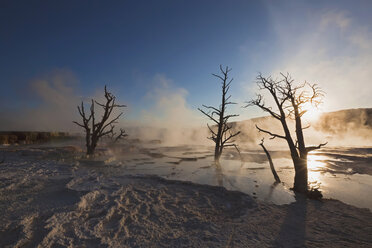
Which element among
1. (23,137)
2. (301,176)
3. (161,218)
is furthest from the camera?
(23,137)

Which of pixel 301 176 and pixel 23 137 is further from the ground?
pixel 23 137

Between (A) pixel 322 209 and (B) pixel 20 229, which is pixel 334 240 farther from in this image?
(B) pixel 20 229

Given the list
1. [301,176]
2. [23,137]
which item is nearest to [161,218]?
[301,176]

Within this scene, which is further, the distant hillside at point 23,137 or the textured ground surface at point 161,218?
the distant hillside at point 23,137

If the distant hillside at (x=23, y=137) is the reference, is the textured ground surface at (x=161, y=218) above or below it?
below

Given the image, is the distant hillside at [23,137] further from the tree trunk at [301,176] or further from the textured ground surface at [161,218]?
the tree trunk at [301,176]

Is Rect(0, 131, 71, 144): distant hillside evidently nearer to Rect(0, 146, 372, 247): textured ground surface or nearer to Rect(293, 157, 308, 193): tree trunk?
Rect(0, 146, 372, 247): textured ground surface

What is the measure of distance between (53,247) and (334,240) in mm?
5250

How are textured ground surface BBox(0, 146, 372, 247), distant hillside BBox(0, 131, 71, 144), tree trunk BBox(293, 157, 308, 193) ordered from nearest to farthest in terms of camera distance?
textured ground surface BBox(0, 146, 372, 247) → tree trunk BBox(293, 157, 308, 193) → distant hillside BBox(0, 131, 71, 144)

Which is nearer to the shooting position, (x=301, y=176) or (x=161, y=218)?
(x=161, y=218)

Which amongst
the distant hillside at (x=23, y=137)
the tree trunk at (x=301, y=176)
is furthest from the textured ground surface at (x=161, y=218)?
the distant hillside at (x=23, y=137)

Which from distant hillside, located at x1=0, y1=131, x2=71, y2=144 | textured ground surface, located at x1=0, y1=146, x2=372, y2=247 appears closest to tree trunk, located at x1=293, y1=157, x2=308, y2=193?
textured ground surface, located at x1=0, y1=146, x2=372, y2=247

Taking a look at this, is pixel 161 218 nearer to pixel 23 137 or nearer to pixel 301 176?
pixel 301 176

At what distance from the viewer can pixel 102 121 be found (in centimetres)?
1446
